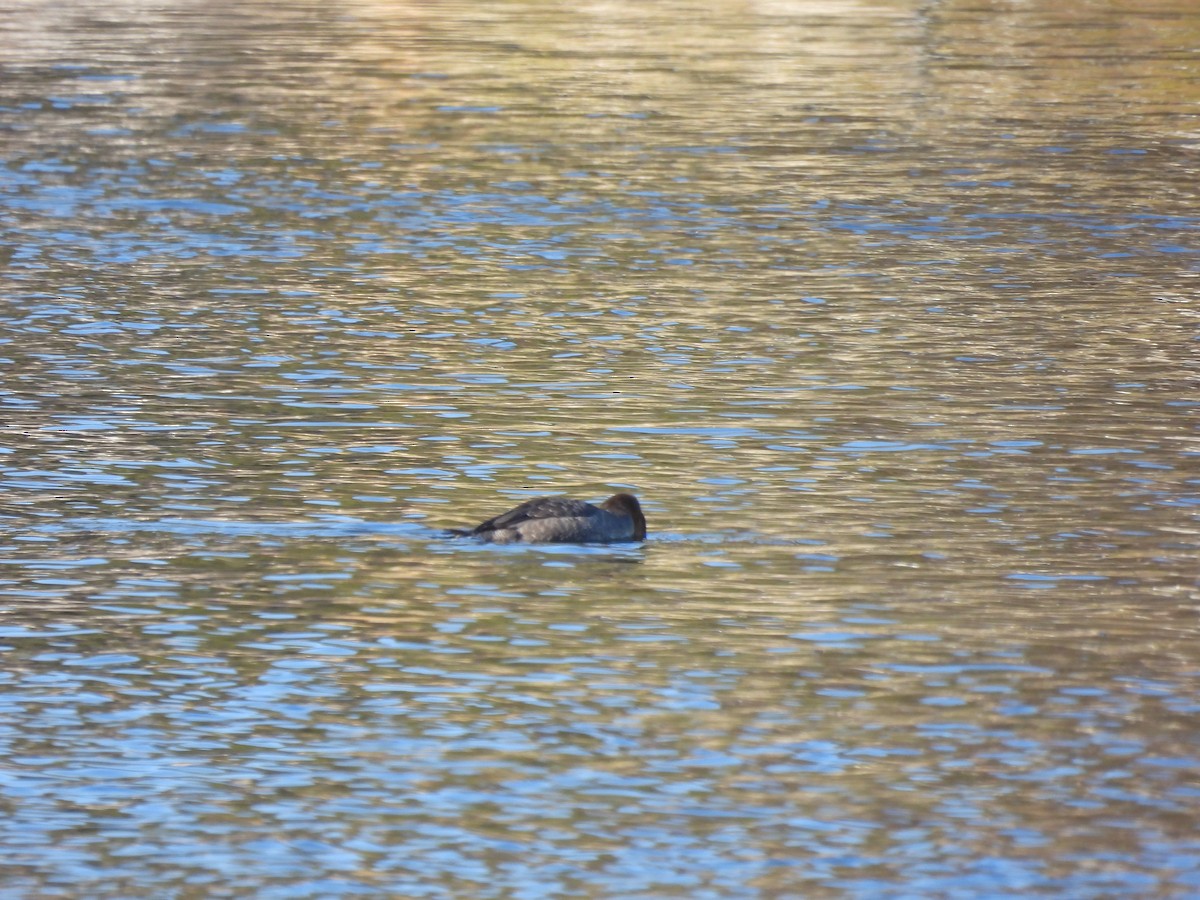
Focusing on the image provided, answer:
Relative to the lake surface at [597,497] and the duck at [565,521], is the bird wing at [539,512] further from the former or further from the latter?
the lake surface at [597,497]

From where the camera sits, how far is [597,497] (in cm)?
1783

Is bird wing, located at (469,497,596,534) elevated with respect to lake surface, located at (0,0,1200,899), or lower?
elevated

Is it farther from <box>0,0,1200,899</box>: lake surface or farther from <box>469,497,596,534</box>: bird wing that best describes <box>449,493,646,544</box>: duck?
<box>0,0,1200,899</box>: lake surface

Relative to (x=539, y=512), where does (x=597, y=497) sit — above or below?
below

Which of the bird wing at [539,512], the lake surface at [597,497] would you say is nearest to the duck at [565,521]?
the bird wing at [539,512]

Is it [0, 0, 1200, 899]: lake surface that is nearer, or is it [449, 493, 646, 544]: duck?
[0, 0, 1200, 899]: lake surface

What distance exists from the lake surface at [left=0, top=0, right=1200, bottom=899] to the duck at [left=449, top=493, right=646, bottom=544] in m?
0.19

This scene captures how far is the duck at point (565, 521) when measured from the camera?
53.7 ft

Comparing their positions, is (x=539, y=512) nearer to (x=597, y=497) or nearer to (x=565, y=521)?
(x=565, y=521)

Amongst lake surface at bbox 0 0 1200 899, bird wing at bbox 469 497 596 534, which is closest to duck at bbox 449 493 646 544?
bird wing at bbox 469 497 596 534

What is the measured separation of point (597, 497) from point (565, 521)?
57.5 inches

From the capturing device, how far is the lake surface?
11750 millimetres

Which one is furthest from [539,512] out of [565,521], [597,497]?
[597,497]

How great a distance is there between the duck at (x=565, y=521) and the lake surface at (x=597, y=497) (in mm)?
190
